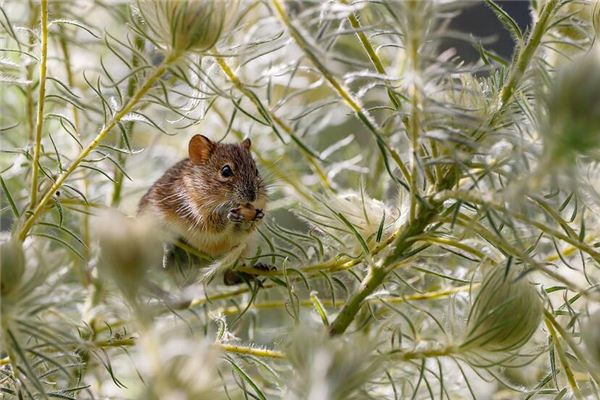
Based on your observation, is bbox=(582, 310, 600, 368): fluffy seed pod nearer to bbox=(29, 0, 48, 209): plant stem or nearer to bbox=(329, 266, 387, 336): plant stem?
bbox=(329, 266, 387, 336): plant stem

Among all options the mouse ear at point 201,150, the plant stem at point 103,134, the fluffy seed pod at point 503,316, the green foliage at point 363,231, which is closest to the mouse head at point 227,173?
the mouse ear at point 201,150

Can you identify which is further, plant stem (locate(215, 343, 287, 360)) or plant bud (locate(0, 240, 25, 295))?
plant stem (locate(215, 343, 287, 360))

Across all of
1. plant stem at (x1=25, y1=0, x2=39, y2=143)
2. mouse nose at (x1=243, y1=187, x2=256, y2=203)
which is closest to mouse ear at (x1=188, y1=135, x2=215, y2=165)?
mouse nose at (x1=243, y1=187, x2=256, y2=203)

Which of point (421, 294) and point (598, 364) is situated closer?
point (598, 364)

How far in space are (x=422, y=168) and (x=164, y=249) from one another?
0.27 meters

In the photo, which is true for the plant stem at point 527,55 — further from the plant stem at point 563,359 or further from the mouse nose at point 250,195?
the mouse nose at point 250,195

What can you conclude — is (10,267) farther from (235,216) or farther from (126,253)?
(235,216)

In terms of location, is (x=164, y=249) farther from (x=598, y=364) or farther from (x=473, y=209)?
(x=598, y=364)

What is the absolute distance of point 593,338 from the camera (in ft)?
1.54

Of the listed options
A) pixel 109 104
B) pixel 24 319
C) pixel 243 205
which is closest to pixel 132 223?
pixel 24 319

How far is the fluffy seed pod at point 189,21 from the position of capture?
0.51 m

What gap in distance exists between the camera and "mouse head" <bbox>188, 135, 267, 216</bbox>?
2.95 feet

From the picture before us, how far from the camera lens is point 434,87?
1.87ft

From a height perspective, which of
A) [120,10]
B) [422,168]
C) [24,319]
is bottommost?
[24,319]
